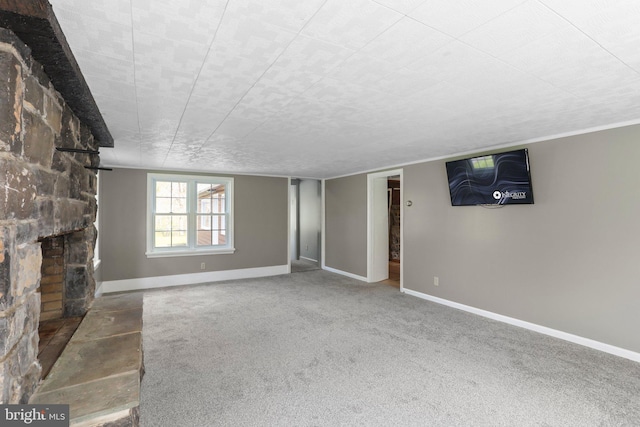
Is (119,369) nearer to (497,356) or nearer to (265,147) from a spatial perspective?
(265,147)

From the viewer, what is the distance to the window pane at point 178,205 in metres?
5.80

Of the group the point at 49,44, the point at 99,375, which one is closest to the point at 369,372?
the point at 99,375

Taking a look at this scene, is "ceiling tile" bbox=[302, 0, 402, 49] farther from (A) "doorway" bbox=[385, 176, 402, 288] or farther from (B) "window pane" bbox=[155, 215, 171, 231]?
(A) "doorway" bbox=[385, 176, 402, 288]

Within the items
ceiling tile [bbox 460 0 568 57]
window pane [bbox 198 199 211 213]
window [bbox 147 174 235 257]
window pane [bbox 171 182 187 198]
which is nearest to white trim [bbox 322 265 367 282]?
window [bbox 147 174 235 257]

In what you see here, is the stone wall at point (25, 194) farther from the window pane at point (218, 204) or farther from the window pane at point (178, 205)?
the window pane at point (218, 204)

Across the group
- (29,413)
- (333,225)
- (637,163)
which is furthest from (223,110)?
(333,225)

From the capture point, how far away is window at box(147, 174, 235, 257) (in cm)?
562

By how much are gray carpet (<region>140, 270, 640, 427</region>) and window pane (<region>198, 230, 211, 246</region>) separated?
2.04 metres

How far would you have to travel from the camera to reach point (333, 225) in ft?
22.9

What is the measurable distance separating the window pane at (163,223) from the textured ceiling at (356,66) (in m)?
2.73

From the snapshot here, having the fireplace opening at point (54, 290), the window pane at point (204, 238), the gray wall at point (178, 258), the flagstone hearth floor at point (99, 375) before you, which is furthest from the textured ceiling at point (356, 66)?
the window pane at point (204, 238)

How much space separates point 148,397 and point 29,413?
1182 millimetres

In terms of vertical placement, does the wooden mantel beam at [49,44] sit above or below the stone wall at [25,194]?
above

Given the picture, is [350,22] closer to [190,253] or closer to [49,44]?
[49,44]
